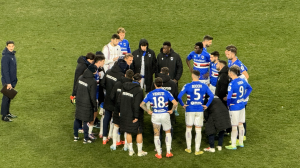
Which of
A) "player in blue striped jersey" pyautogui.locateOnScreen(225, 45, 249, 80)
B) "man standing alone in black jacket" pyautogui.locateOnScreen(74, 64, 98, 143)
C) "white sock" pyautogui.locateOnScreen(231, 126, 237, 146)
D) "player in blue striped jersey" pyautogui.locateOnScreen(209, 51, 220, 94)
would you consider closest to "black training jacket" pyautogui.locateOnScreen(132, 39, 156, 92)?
"player in blue striped jersey" pyautogui.locateOnScreen(209, 51, 220, 94)

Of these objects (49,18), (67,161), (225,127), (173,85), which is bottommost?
(67,161)

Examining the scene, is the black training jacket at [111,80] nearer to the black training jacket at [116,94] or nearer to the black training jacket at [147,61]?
the black training jacket at [116,94]

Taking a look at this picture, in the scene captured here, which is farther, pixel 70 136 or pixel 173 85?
pixel 70 136

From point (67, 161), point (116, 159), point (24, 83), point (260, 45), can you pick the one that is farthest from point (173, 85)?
point (260, 45)

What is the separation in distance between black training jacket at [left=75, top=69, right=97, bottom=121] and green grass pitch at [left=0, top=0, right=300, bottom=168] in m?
0.89

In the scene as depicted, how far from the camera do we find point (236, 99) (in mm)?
10250

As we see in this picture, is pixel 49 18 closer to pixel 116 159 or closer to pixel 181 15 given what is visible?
pixel 181 15

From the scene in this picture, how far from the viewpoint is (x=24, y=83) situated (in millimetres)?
14531

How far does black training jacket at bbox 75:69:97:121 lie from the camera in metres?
10.2

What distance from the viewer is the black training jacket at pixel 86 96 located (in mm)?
10234

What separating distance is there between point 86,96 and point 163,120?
1907 mm

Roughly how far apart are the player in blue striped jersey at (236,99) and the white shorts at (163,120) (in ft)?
5.00

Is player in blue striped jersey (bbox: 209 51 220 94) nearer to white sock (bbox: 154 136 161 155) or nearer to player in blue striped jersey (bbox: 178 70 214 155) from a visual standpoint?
player in blue striped jersey (bbox: 178 70 214 155)

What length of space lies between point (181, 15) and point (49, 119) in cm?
910
